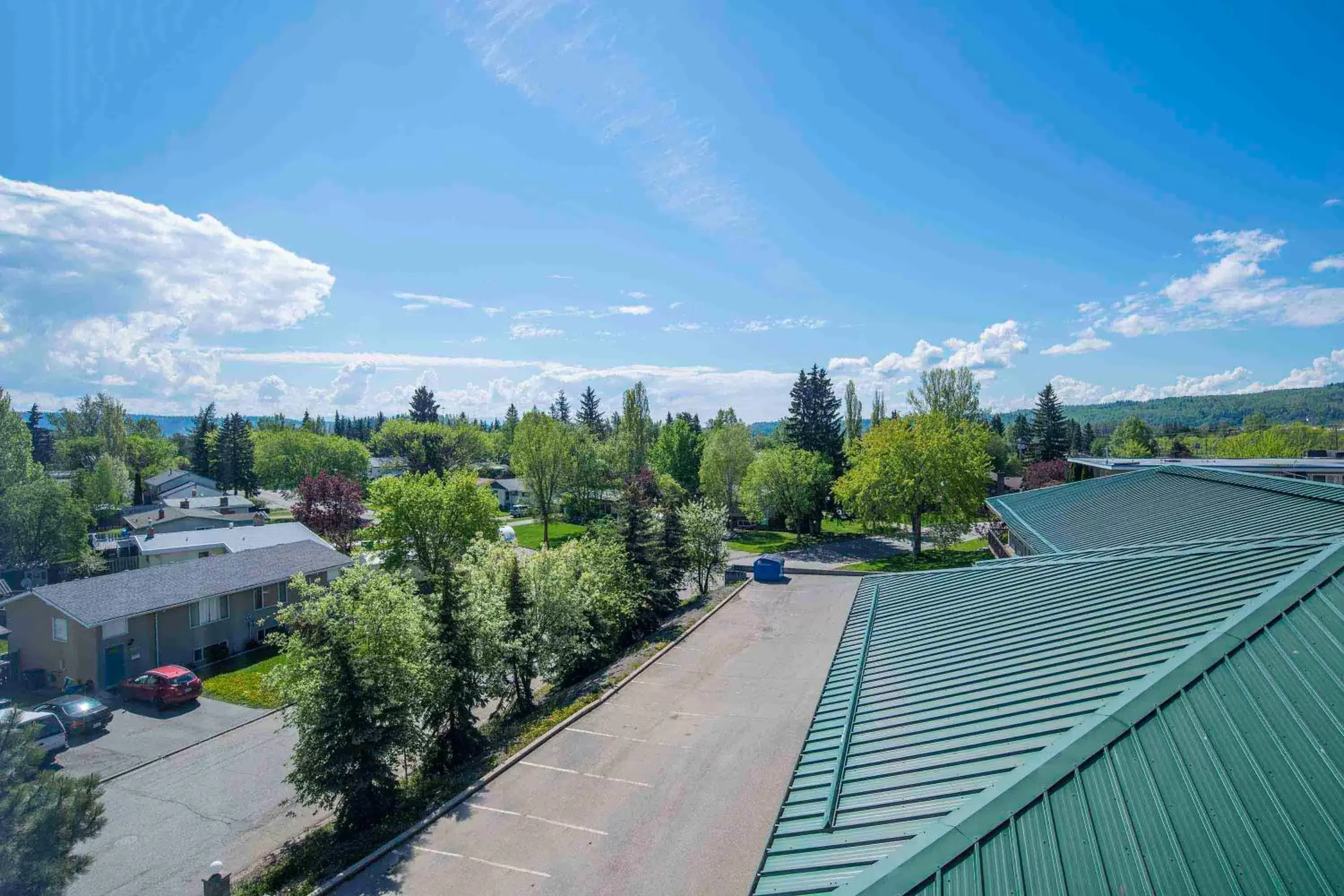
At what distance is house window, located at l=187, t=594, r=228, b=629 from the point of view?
81.7ft

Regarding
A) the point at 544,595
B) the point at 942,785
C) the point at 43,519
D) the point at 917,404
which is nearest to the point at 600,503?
the point at 917,404

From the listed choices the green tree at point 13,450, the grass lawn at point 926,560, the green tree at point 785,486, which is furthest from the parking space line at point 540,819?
the green tree at point 13,450

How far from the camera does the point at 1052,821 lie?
413 cm

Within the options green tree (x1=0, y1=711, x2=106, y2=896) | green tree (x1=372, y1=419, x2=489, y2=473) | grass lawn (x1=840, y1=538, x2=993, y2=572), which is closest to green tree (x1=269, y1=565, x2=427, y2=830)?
green tree (x1=0, y1=711, x2=106, y2=896)

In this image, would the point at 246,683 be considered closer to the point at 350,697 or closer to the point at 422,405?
the point at 350,697

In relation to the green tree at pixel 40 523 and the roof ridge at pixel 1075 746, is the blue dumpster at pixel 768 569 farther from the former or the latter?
the green tree at pixel 40 523

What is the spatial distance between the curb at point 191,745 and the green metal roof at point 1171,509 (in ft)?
78.7

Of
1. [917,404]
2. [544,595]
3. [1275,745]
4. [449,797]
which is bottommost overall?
[449,797]

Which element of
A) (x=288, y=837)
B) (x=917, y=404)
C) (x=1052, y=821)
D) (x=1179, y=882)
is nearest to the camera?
(x=1179, y=882)

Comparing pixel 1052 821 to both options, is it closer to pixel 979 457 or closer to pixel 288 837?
pixel 288 837

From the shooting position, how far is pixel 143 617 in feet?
76.7

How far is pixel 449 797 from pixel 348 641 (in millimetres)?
4041

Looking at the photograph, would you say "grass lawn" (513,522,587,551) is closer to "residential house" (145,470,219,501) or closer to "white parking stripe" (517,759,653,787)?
"white parking stripe" (517,759,653,787)

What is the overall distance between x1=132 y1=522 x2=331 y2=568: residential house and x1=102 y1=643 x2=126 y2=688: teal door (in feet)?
36.3
